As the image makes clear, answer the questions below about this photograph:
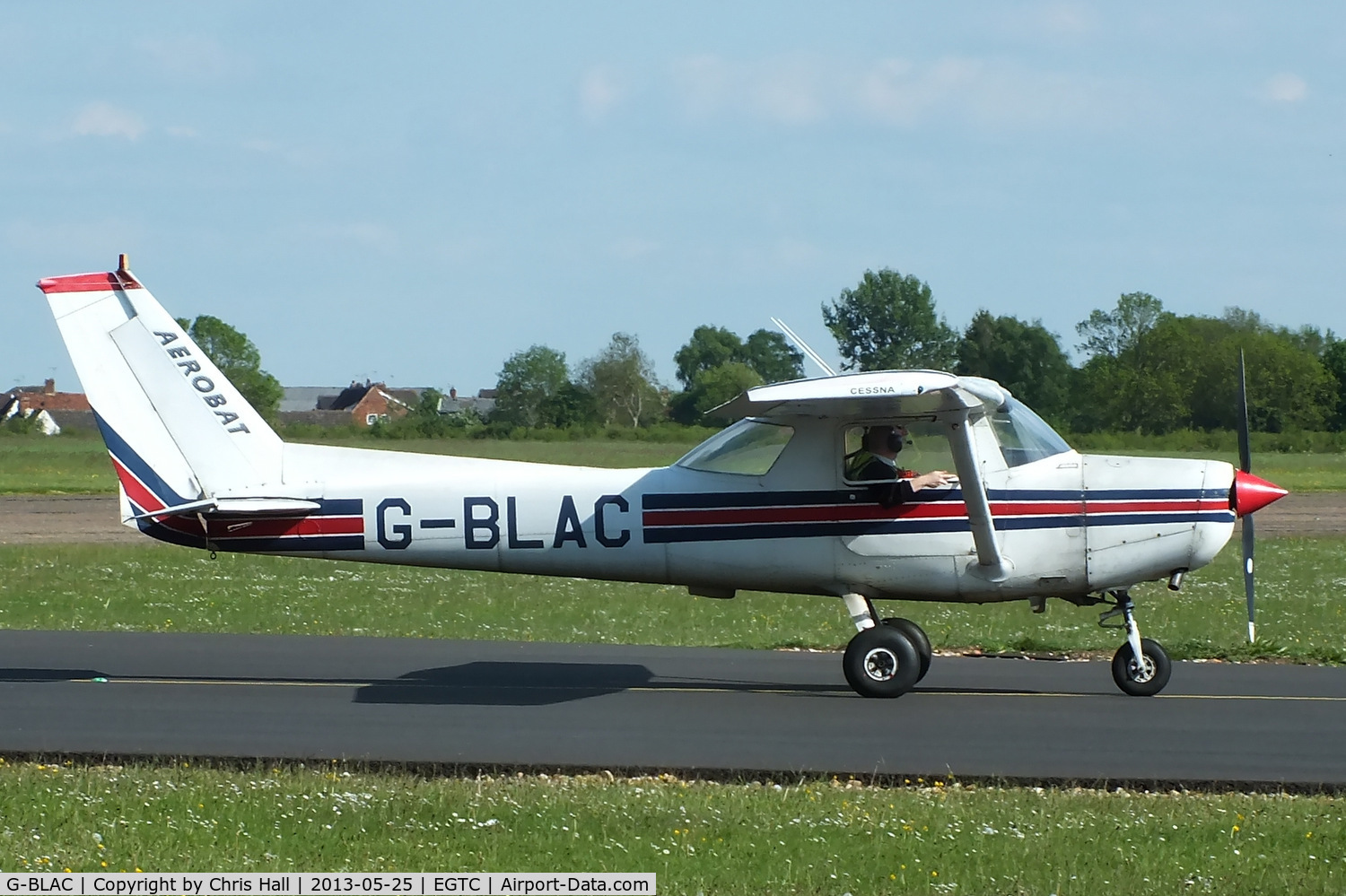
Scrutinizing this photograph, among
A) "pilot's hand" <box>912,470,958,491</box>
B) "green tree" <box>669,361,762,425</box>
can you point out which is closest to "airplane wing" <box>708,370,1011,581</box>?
"pilot's hand" <box>912,470,958,491</box>

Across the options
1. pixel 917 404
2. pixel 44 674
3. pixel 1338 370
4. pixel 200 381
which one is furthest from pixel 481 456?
pixel 1338 370

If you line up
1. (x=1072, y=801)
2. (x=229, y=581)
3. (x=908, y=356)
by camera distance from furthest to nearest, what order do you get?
(x=908, y=356), (x=229, y=581), (x=1072, y=801)

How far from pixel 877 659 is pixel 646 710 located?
75.2 inches

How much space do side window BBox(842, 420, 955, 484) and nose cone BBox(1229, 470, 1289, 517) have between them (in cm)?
217

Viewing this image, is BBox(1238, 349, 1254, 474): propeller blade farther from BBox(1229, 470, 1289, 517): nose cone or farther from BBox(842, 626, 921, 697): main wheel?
BBox(842, 626, 921, 697): main wheel

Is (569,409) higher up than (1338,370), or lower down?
lower down

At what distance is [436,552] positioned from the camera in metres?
11.3

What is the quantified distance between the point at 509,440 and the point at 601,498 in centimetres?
3107

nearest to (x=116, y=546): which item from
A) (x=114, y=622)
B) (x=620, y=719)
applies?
(x=114, y=622)

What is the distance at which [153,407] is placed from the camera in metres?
11.5

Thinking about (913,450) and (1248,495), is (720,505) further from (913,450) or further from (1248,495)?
(1248,495)

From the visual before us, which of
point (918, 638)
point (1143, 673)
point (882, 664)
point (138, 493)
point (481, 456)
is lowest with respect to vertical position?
point (1143, 673)

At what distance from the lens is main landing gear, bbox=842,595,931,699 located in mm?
11047

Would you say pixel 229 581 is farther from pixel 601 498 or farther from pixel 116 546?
pixel 601 498
